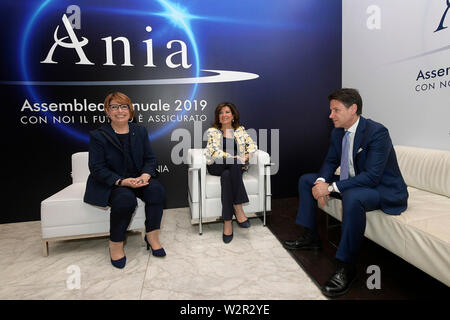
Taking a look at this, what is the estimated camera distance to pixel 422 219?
1780 mm

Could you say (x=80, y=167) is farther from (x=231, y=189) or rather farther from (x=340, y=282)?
(x=340, y=282)

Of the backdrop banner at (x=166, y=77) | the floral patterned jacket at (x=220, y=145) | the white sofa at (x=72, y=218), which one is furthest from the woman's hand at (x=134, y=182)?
the backdrop banner at (x=166, y=77)

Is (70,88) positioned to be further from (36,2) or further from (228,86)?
(228,86)

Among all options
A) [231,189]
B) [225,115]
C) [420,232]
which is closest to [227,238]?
[231,189]

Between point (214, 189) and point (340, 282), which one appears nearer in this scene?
point (340, 282)

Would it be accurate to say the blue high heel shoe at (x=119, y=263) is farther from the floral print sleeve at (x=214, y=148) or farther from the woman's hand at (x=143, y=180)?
the floral print sleeve at (x=214, y=148)

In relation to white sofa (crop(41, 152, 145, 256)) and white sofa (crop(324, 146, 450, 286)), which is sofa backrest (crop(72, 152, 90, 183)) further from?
white sofa (crop(324, 146, 450, 286))

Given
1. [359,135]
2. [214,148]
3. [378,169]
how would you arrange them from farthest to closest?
[214,148] < [359,135] < [378,169]

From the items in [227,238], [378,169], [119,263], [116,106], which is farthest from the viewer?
[227,238]

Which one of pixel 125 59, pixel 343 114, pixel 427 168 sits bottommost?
pixel 427 168

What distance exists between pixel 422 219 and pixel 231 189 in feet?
5.02

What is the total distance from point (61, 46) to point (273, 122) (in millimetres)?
2757

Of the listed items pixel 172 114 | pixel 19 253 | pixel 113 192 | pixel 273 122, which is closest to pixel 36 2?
pixel 172 114
